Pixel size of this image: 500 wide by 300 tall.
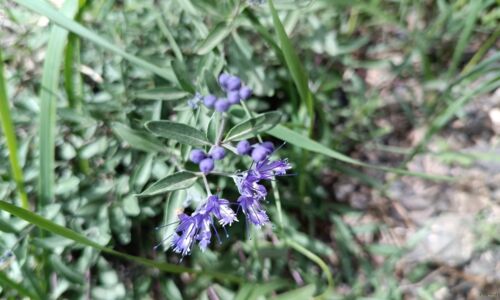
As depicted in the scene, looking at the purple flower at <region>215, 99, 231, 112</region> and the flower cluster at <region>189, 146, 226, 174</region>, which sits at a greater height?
the purple flower at <region>215, 99, 231, 112</region>

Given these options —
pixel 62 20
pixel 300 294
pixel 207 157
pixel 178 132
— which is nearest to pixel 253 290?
pixel 300 294

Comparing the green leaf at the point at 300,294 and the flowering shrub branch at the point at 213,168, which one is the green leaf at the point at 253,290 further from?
the flowering shrub branch at the point at 213,168

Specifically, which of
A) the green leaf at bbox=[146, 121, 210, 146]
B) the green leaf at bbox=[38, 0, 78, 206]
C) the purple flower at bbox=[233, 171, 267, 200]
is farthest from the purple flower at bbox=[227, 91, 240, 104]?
the green leaf at bbox=[38, 0, 78, 206]

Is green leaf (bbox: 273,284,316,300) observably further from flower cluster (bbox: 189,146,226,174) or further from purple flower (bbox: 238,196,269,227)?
flower cluster (bbox: 189,146,226,174)

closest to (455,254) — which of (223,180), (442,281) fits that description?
(442,281)

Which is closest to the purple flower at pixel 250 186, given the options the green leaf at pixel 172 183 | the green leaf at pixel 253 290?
the green leaf at pixel 172 183

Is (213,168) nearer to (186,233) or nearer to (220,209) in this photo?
(220,209)
